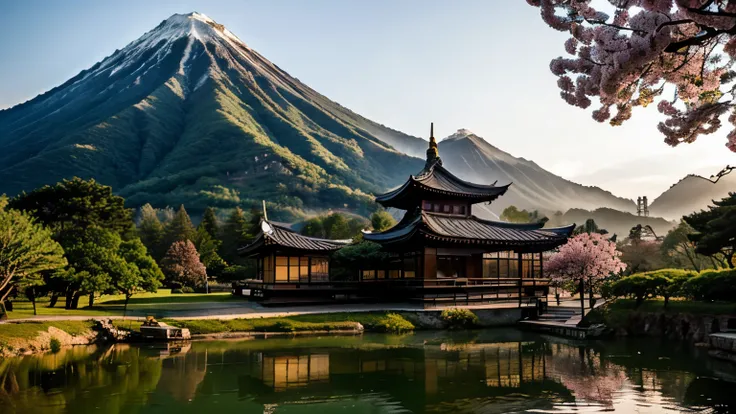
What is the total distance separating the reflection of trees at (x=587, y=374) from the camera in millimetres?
12836

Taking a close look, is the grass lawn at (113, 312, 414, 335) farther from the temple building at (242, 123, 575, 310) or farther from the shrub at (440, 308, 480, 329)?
the temple building at (242, 123, 575, 310)

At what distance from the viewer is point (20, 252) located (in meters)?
21.1

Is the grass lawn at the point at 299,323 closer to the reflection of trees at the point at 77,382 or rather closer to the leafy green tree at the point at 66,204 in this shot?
the reflection of trees at the point at 77,382

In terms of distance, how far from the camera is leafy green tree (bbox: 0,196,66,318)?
20.8m

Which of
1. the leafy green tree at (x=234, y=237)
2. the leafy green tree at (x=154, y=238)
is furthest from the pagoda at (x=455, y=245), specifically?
the leafy green tree at (x=154, y=238)

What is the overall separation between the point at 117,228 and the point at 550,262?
33.6m

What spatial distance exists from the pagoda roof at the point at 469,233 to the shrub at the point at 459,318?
4317 millimetres

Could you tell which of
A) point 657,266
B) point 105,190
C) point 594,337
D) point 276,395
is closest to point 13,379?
point 276,395

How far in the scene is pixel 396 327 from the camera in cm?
2525

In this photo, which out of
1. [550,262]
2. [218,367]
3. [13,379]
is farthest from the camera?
[550,262]

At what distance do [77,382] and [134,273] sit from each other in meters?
13.2

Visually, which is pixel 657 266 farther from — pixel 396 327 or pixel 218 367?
pixel 218 367

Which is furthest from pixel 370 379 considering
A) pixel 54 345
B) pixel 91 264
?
pixel 91 264

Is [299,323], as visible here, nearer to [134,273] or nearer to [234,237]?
[134,273]
